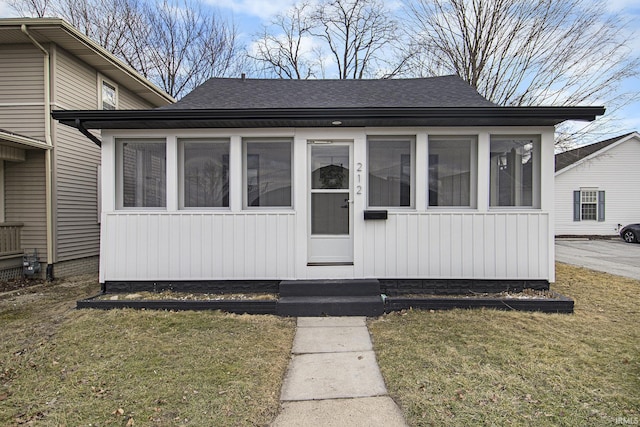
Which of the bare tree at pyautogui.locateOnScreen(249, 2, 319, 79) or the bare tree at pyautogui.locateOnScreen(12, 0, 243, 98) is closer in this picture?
the bare tree at pyautogui.locateOnScreen(12, 0, 243, 98)

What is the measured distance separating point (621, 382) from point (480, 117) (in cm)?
311

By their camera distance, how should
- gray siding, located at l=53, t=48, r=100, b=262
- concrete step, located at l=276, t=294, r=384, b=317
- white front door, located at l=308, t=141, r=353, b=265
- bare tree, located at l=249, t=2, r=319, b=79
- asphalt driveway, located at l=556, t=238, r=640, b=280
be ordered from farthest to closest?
bare tree, located at l=249, t=2, r=319, b=79 < asphalt driveway, located at l=556, t=238, r=640, b=280 < gray siding, located at l=53, t=48, r=100, b=262 < white front door, located at l=308, t=141, r=353, b=265 < concrete step, located at l=276, t=294, r=384, b=317

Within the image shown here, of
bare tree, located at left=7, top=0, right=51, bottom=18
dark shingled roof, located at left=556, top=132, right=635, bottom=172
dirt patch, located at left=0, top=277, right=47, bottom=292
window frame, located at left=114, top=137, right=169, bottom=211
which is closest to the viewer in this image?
window frame, located at left=114, top=137, right=169, bottom=211

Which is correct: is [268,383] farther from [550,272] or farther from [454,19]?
[454,19]

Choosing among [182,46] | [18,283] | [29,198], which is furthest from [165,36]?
[18,283]

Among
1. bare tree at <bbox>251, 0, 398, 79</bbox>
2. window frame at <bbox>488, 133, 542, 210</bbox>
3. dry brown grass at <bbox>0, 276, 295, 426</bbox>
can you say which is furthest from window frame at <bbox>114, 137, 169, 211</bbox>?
bare tree at <bbox>251, 0, 398, 79</bbox>

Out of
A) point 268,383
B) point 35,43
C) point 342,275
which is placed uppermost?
point 35,43

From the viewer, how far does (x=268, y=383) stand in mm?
2709

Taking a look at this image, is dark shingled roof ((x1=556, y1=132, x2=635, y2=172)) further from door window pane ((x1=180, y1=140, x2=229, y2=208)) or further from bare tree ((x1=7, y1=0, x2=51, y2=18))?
bare tree ((x1=7, y1=0, x2=51, y2=18))

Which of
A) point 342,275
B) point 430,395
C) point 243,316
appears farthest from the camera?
point 342,275

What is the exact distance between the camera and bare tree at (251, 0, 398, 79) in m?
15.7

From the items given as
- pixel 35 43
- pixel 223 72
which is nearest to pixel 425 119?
pixel 35 43

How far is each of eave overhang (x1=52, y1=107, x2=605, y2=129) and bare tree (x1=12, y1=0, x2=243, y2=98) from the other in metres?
12.0

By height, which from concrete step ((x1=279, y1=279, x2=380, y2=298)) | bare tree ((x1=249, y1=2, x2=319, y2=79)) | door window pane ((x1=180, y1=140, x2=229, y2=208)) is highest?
bare tree ((x1=249, y1=2, x2=319, y2=79))
